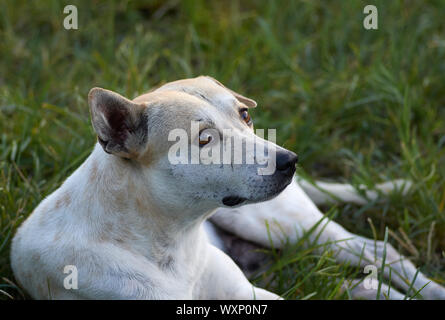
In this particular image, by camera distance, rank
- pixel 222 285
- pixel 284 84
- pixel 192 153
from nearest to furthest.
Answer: pixel 192 153
pixel 222 285
pixel 284 84

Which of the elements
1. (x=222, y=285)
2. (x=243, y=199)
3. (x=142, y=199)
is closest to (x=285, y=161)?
(x=243, y=199)

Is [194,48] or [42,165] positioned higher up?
[194,48]

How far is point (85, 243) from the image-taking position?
2.84 meters

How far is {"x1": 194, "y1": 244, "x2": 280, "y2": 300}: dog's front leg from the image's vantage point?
10.7ft

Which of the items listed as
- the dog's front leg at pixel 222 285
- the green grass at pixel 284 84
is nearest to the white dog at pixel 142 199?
the dog's front leg at pixel 222 285

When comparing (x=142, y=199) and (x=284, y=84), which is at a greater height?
(x=284, y=84)

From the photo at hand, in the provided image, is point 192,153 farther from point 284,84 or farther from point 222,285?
point 284,84

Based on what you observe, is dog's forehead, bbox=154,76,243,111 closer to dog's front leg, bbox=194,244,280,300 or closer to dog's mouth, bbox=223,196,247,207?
dog's mouth, bbox=223,196,247,207

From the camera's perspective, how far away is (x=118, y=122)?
2760 mm

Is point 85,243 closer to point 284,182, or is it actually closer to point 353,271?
point 284,182

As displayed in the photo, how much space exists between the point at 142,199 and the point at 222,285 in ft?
2.43

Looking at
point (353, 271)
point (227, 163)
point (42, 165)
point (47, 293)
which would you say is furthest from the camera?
point (42, 165)

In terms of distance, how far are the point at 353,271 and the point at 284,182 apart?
53.2 inches
